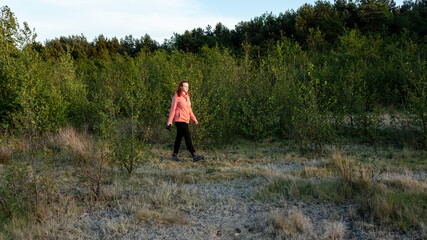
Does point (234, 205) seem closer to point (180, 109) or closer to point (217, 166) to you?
point (217, 166)

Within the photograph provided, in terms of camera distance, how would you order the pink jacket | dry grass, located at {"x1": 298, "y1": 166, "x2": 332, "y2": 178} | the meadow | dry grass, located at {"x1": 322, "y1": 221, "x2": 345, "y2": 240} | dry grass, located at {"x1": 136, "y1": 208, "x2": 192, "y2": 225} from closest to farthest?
dry grass, located at {"x1": 322, "y1": 221, "x2": 345, "y2": 240} → the meadow → dry grass, located at {"x1": 136, "y1": 208, "x2": 192, "y2": 225} → dry grass, located at {"x1": 298, "y1": 166, "x2": 332, "y2": 178} → the pink jacket

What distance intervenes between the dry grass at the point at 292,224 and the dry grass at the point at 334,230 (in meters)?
0.16

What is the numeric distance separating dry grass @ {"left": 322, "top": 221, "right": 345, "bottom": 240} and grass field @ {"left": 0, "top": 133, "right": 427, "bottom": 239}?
0.03 ft

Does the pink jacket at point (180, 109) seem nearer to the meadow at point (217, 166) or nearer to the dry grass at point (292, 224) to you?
the meadow at point (217, 166)

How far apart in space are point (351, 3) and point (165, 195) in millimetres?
36128

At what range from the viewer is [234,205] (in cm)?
434

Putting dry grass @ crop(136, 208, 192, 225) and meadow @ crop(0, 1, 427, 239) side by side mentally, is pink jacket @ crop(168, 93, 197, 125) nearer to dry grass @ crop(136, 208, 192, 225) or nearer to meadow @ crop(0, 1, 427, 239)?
meadow @ crop(0, 1, 427, 239)

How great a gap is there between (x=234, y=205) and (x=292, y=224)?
108cm

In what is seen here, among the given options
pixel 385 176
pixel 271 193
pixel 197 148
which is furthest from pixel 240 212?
pixel 197 148

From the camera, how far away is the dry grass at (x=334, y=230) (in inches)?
128

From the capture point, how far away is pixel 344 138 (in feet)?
29.4

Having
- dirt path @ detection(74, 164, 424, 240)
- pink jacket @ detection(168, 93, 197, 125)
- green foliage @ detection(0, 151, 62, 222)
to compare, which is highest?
pink jacket @ detection(168, 93, 197, 125)

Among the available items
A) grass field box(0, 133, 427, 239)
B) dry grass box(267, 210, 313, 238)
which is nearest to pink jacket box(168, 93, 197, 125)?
grass field box(0, 133, 427, 239)

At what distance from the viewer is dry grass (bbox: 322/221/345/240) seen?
10.7ft
